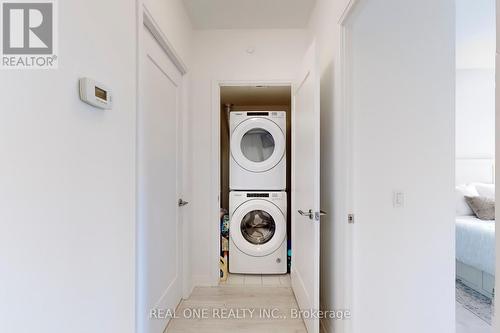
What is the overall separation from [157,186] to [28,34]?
3.70 feet

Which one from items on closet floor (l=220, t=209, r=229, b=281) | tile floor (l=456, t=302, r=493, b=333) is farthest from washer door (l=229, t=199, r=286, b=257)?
tile floor (l=456, t=302, r=493, b=333)

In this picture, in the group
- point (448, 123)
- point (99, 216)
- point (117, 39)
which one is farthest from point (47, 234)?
point (448, 123)

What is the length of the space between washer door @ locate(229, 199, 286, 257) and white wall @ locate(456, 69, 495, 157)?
2684mm

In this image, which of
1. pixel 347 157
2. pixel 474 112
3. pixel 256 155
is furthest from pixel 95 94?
pixel 474 112

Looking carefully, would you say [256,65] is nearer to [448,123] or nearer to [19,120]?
[448,123]

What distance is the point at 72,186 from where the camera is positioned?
91 cm

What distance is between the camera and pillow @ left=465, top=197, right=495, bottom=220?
300cm

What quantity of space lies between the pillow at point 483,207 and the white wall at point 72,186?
142 inches

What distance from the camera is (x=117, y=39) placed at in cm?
121

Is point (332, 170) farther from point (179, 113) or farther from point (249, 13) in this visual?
point (249, 13)

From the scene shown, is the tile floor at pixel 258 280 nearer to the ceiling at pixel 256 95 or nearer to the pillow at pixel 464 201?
the ceiling at pixel 256 95

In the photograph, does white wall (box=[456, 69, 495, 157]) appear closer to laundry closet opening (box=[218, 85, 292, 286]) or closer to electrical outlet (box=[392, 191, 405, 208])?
laundry closet opening (box=[218, 85, 292, 286])

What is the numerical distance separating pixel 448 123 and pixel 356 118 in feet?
1.82

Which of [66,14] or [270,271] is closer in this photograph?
[66,14]
